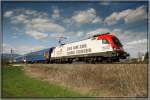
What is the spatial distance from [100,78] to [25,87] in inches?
72.9

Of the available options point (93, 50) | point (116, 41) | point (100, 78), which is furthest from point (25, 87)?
point (116, 41)

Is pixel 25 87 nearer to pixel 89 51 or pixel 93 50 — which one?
pixel 89 51

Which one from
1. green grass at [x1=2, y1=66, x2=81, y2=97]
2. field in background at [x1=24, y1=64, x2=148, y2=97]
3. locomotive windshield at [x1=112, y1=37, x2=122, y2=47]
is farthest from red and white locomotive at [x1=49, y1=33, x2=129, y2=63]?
green grass at [x1=2, y1=66, x2=81, y2=97]

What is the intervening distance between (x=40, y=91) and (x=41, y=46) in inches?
43.6

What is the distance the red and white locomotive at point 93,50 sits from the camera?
23.2ft

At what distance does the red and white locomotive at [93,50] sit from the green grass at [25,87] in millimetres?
841

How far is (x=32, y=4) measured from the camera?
22.8ft

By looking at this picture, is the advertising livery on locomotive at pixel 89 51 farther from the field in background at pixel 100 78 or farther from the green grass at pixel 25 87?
the green grass at pixel 25 87

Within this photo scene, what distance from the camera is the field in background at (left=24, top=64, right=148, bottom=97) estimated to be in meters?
6.90

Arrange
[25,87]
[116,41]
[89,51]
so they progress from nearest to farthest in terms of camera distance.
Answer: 1. [116,41]
2. [25,87]
3. [89,51]

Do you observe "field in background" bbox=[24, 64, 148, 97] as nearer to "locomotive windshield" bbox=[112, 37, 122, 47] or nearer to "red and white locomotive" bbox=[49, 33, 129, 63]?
"red and white locomotive" bbox=[49, 33, 129, 63]

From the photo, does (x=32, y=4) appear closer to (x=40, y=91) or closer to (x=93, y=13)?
(x=93, y=13)

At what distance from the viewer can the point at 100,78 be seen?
279 inches

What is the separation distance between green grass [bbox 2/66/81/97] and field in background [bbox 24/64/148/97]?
0.17 metres
